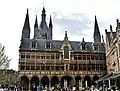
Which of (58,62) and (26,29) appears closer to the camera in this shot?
(58,62)

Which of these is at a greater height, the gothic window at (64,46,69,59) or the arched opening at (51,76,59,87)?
the gothic window at (64,46,69,59)

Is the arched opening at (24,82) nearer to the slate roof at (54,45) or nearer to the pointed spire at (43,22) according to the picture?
the slate roof at (54,45)

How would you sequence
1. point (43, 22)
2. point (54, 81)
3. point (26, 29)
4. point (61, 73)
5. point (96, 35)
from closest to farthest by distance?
point (61, 73), point (54, 81), point (96, 35), point (26, 29), point (43, 22)

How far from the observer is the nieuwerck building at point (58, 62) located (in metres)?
49.3

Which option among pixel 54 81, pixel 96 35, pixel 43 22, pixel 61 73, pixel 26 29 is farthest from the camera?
pixel 43 22

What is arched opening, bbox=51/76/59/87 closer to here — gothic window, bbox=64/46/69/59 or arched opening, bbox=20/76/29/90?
gothic window, bbox=64/46/69/59

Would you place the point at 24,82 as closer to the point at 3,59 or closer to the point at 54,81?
the point at 54,81

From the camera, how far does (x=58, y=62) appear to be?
2002 inches

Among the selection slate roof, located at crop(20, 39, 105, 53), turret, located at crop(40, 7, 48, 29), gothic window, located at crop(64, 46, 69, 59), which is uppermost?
turret, located at crop(40, 7, 48, 29)

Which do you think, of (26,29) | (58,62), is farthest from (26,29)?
(58,62)

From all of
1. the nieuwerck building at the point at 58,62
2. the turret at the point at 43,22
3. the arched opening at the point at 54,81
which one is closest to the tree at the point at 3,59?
the nieuwerck building at the point at 58,62

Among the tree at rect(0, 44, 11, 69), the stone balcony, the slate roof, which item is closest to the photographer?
the tree at rect(0, 44, 11, 69)

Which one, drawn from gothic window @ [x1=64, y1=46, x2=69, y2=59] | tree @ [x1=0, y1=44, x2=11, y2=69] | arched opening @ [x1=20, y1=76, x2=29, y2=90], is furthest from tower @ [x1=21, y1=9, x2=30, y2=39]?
tree @ [x1=0, y1=44, x2=11, y2=69]

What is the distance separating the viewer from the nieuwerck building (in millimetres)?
49344
